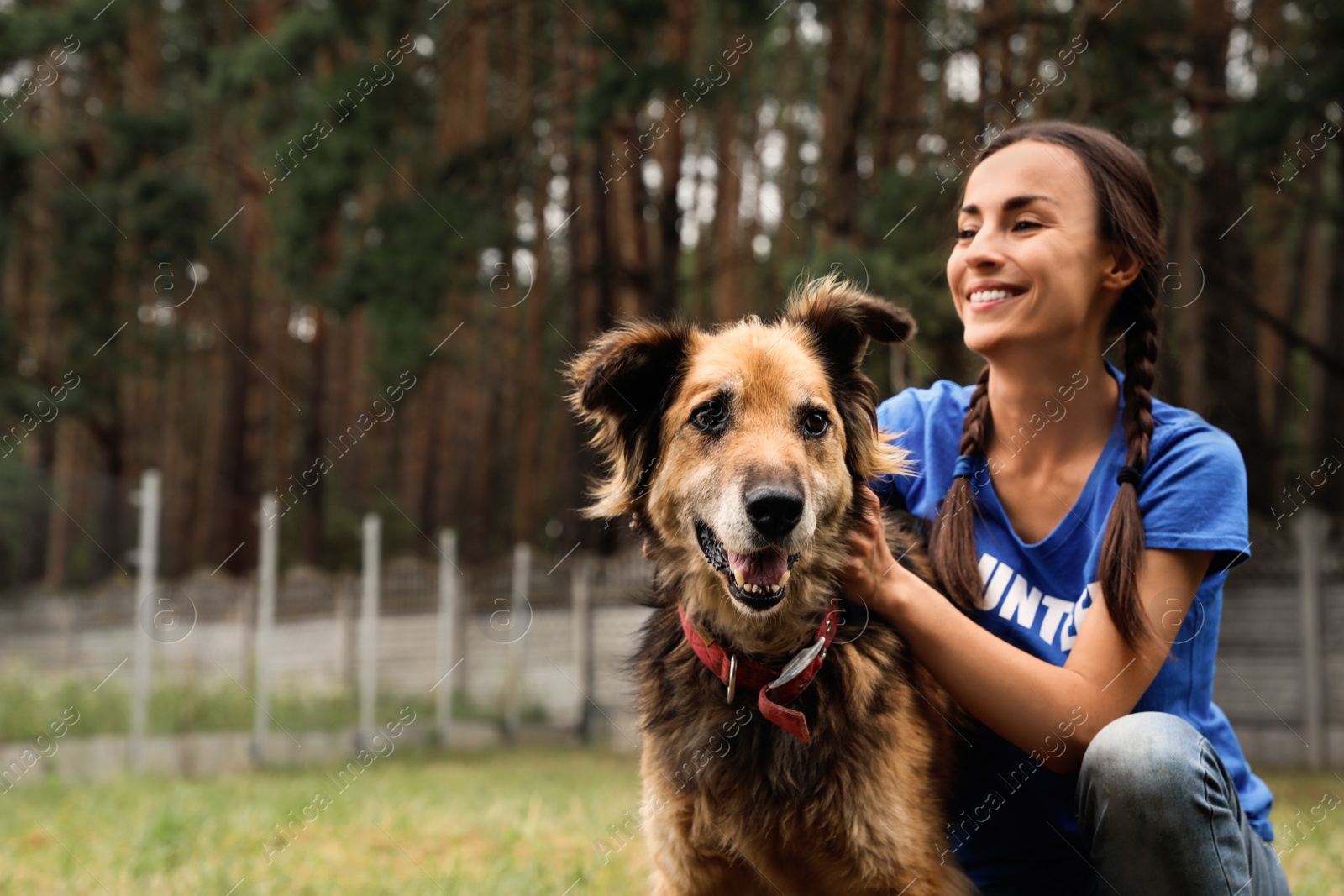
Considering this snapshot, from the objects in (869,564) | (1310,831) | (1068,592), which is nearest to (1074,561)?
(1068,592)

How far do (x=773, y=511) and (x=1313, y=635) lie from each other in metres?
10.0

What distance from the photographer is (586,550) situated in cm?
1684

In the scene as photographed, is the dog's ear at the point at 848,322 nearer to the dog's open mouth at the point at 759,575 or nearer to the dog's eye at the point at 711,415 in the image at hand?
the dog's eye at the point at 711,415

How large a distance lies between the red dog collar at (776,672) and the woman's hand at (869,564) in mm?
143

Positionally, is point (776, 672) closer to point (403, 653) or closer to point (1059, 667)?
point (1059, 667)

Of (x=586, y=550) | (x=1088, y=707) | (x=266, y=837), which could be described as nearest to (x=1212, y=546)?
(x=1088, y=707)

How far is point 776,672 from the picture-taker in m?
2.99

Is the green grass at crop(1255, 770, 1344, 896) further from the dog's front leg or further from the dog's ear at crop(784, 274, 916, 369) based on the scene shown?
the dog's ear at crop(784, 274, 916, 369)

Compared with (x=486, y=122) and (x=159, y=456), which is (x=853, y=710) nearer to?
(x=486, y=122)

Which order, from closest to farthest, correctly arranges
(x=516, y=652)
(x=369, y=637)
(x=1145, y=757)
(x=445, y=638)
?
(x=1145, y=757)
(x=369, y=637)
(x=445, y=638)
(x=516, y=652)

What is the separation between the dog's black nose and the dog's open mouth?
2.6 inches

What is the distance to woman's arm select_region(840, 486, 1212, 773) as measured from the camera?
2.68 meters

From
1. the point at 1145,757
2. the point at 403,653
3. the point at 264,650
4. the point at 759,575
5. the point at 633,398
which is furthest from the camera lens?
the point at 403,653

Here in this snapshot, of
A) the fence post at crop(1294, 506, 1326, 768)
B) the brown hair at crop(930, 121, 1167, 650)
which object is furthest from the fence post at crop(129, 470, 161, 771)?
the fence post at crop(1294, 506, 1326, 768)
